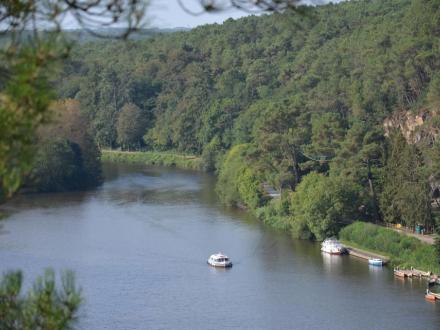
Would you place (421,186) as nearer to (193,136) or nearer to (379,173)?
(379,173)

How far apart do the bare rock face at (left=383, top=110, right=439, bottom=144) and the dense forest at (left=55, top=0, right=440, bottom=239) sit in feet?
0.15

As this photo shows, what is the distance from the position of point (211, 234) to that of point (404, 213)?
4738 millimetres

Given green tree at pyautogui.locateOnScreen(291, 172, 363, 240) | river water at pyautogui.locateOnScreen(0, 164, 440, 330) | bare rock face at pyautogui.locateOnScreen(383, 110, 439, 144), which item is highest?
bare rock face at pyautogui.locateOnScreen(383, 110, 439, 144)

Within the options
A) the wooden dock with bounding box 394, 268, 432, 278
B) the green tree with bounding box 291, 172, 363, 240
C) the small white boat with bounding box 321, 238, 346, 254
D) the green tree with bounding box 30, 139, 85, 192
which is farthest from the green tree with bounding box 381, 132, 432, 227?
the green tree with bounding box 30, 139, 85, 192

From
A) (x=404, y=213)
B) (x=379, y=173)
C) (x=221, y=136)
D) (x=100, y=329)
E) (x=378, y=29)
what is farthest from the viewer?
(x=221, y=136)

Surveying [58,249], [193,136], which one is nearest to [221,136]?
[193,136]

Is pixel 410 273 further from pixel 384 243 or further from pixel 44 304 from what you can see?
pixel 44 304

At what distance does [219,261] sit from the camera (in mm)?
20672

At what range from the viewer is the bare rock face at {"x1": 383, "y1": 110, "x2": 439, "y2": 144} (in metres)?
26.3

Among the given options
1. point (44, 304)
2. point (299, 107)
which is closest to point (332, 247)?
point (299, 107)

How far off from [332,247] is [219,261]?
3.06m

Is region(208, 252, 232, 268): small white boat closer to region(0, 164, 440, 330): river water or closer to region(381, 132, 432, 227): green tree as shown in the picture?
region(0, 164, 440, 330): river water

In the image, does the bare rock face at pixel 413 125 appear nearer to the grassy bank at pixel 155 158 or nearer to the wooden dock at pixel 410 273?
the wooden dock at pixel 410 273

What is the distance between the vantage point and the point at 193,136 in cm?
4244
